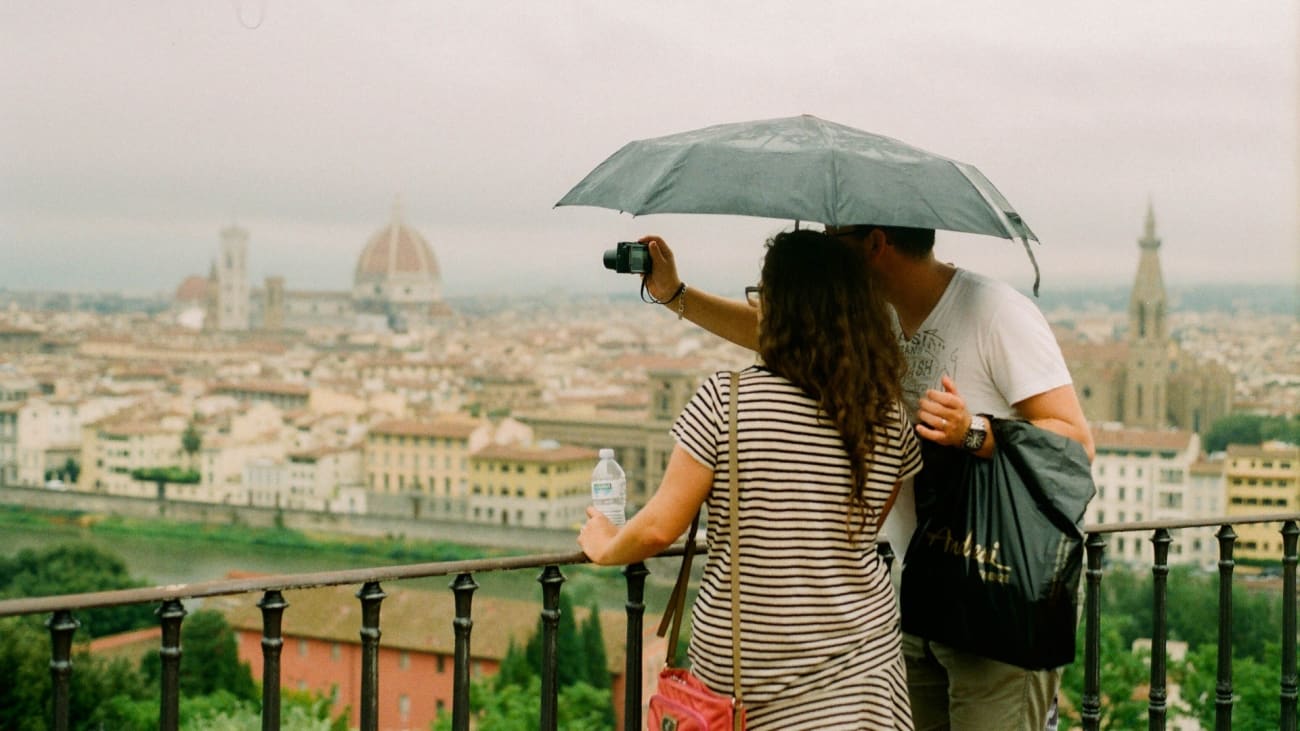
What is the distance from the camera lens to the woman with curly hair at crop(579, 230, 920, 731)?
1.26 m

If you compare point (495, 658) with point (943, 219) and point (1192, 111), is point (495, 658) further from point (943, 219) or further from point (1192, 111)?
point (1192, 111)

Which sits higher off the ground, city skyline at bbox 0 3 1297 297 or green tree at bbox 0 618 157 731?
city skyline at bbox 0 3 1297 297

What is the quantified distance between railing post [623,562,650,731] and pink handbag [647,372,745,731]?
0.81 feet

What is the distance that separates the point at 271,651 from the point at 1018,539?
2.42 ft

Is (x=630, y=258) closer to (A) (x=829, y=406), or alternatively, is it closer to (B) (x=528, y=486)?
(A) (x=829, y=406)

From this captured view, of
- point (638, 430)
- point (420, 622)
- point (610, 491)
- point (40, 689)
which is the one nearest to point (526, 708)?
point (420, 622)

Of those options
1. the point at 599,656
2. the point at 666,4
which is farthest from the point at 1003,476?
the point at 666,4

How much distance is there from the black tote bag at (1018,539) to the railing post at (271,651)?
2.17 ft

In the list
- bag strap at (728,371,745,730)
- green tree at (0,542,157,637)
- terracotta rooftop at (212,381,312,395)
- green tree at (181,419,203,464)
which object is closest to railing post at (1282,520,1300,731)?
bag strap at (728,371,745,730)

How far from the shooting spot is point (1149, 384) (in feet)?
174

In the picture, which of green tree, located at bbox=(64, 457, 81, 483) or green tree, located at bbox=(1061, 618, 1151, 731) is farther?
green tree, located at bbox=(64, 457, 81, 483)

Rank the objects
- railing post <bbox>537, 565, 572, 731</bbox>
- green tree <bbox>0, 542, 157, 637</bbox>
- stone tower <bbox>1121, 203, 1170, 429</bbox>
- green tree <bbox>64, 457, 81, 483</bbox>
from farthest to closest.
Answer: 1. green tree <bbox>64, 457, 81, 483</bbox>
2. stone tower <bbox>1121, 203, 1170, 429</bbox>
3. green tree <bbox>0, 542, 157, 637</bbox>
4. railing post <bbox>537, 565, 572, 731</bbox>

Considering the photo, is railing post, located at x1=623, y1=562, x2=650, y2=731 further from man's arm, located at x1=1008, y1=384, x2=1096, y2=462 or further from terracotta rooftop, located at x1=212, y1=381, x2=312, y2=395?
terracotta rooftop, located at x1=212, y1=381, x2=312, y2=395

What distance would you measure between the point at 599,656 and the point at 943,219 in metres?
32.0
